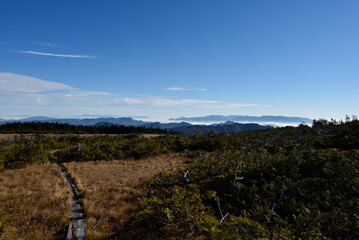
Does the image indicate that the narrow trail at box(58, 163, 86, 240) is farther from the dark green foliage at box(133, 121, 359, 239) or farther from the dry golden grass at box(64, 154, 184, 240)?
the dark green foliage at box(133, 121, 359, 239)

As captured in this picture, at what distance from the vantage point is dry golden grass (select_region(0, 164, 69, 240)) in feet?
22.8

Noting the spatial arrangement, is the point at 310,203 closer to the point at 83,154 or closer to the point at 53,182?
the point at 53,182

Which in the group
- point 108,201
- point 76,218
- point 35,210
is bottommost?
point 108,201

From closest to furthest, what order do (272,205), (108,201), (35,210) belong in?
(272,205)
(35,210)
(108,201)

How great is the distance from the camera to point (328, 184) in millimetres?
7547

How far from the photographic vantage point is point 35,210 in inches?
332

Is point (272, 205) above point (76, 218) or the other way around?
above

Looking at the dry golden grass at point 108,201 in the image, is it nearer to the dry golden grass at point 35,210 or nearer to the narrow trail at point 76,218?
the narrow trail at point 76,218

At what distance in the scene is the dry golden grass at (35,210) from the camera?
6.96m

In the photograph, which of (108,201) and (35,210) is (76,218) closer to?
(35,210)

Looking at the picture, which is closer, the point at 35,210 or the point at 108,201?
the point at 35,210

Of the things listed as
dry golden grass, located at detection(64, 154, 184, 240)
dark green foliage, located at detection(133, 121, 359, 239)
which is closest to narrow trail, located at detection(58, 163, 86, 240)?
dry golden grass, located at detection(64, 154, 184, 240)

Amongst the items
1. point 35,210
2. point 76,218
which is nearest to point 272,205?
point 76,218

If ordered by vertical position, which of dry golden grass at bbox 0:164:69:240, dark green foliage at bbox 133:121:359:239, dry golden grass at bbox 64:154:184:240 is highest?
dark green foliage at bbox 133:121:359:239
